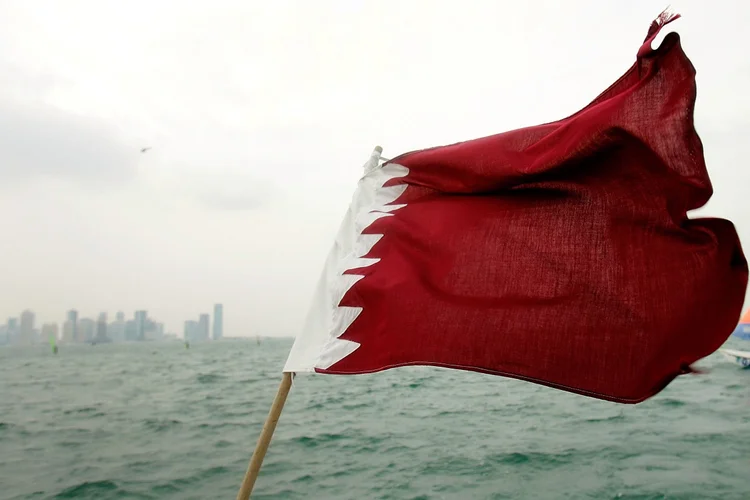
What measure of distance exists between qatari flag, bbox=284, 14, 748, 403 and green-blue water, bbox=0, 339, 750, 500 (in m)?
3.39

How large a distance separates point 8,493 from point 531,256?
26.7 feet

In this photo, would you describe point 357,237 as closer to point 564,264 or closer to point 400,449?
point 564,264

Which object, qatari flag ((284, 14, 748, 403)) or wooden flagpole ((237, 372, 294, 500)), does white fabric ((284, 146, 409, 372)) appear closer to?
qatari flag ((284, 14, 748, 403))

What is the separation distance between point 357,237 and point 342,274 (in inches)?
11.3

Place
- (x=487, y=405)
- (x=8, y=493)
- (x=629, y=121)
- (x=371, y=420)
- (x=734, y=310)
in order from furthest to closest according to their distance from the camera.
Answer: (x=487, y=405) < (x=371, y=420) < (x=8, y=493) < (x=629, y=121) < (x=734, y=310)

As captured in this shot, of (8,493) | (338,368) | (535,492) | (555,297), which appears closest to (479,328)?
(555,297)

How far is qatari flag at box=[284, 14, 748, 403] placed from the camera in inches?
76.6

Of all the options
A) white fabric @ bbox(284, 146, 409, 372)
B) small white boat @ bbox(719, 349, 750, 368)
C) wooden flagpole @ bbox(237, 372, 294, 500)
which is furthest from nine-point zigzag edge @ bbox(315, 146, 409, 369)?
small white boat @ bbox(719, 349, 750, 368)

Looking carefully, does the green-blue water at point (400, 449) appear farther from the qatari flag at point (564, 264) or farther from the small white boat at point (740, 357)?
the small white boat at point (740, 357)

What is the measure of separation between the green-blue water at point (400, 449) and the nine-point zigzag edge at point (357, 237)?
3518mm

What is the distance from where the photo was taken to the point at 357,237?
3.05m

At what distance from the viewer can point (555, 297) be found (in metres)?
2.20

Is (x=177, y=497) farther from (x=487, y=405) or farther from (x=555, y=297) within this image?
(x=487, y=405)

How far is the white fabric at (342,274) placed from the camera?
256 centimetres
